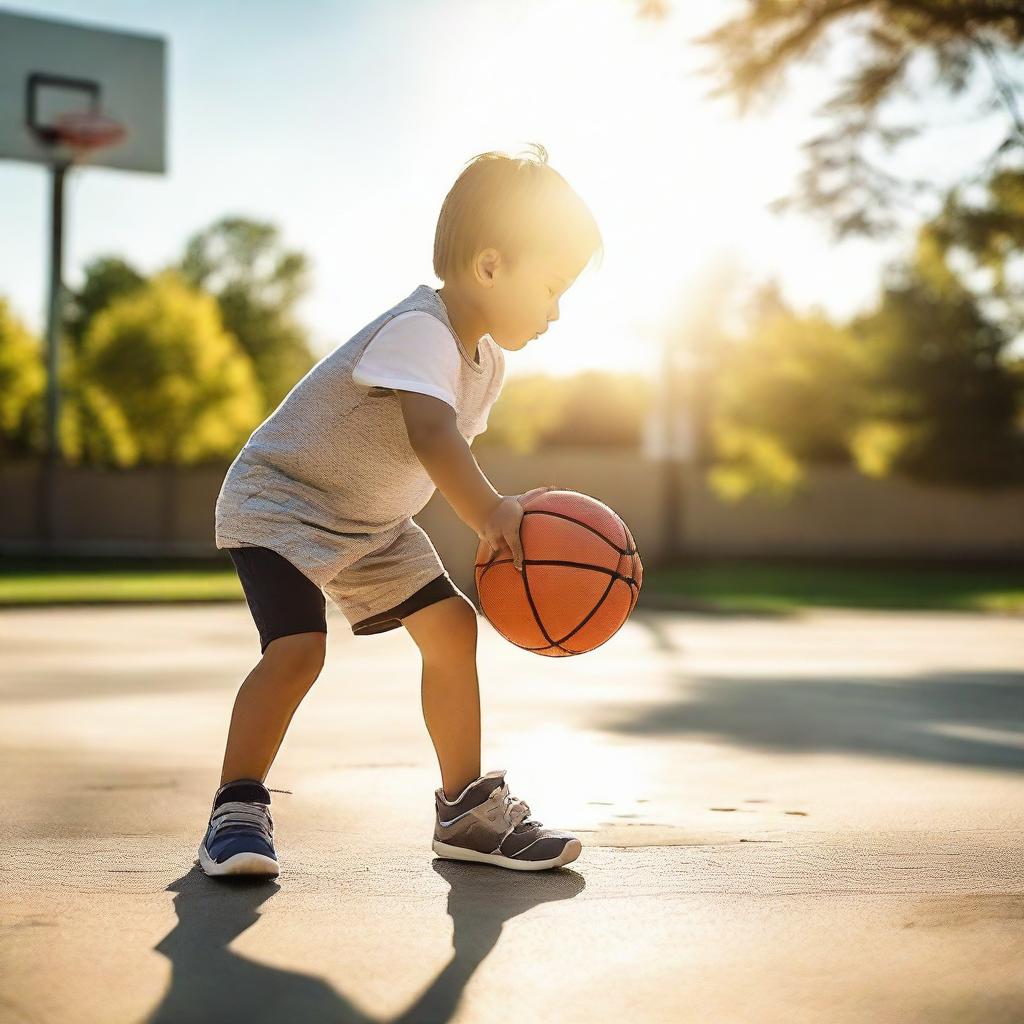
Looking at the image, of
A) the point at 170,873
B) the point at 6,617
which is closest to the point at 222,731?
the point at 170,873

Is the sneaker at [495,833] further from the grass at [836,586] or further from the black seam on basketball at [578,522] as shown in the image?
the grass at [836,586]

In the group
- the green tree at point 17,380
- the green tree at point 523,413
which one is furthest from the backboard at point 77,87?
the green tree at point 523,413

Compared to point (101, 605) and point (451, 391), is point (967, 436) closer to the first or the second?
point (101, 605)

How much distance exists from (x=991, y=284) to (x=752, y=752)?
92.7 feet

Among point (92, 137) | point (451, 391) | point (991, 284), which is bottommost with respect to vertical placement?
point (451, 391)

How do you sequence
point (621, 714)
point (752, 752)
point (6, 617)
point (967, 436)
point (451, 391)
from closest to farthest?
point (451, 391), point (752, 752), point (621, 714), point (6, 617), point (967, 436)

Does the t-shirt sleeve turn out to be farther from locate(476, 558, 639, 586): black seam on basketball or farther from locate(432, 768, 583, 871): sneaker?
locate(432, 768, 583, 871): sneaker

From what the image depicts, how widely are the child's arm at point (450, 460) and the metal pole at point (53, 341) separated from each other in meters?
27.6

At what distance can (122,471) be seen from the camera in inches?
1426

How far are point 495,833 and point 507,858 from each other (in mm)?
76

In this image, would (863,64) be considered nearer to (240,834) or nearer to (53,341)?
(240,834)


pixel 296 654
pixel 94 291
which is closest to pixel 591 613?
pixel 296 654

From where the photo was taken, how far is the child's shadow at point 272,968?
2471mm

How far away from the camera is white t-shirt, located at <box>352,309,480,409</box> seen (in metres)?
3.54
